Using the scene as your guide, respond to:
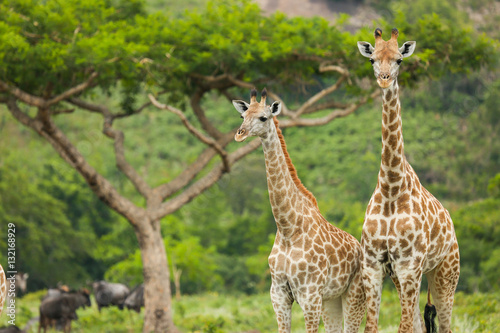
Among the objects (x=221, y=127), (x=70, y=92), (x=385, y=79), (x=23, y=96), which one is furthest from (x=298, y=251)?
(x=221, y=127)

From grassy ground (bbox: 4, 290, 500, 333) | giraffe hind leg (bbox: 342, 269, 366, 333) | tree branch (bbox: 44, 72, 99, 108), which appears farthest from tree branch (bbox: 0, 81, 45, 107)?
giraffe hind leg (bbox: 342, 269, 366, 333)

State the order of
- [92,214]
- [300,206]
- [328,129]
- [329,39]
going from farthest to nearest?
[328,129]
[92,214]
[329,39]
[300,206]

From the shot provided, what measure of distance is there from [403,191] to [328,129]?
4018 cm

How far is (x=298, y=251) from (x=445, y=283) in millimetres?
1697

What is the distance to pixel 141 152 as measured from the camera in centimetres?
4453

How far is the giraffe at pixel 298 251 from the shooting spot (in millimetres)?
7148

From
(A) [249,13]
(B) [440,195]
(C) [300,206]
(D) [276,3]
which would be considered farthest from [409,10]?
(C) [300,206]

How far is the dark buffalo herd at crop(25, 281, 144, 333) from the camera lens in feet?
48.1

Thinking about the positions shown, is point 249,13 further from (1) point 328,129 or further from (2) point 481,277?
(1) point 328,129

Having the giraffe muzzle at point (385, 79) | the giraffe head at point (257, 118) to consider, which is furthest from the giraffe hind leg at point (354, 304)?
the giraffe muzzle at point (385, 79)

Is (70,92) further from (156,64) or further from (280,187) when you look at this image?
(280,187)

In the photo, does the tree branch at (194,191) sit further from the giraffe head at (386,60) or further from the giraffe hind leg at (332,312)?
the giraffe head at (386,60)

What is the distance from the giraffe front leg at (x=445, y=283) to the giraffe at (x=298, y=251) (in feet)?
2.69

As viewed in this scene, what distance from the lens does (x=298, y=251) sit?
725 cm
